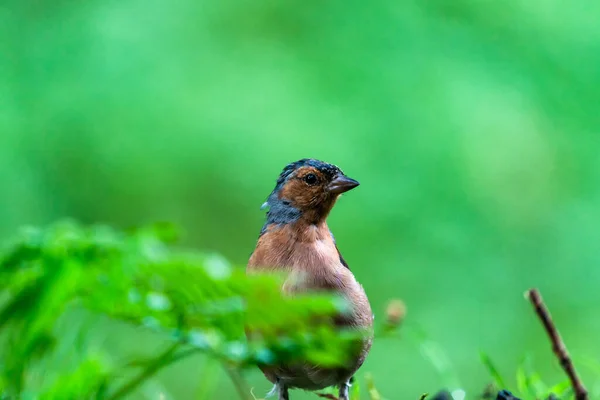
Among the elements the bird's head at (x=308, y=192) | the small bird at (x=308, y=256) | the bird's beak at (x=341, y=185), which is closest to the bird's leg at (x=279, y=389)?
the small bird at (x=308, y=256)

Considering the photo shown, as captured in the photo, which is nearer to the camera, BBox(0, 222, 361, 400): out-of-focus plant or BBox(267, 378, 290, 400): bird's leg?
BBox(0, 222, 361, 400): out-of-focus plant

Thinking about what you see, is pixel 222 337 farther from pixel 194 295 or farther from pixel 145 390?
pixel 145 390

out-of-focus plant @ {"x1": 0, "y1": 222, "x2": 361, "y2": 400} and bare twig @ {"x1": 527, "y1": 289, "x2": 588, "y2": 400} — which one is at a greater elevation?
bare twig @ {"x1": 527, "y1": 289, "x2": 588, "y2": 400}

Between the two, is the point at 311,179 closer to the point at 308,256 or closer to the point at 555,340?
the point at 308,256

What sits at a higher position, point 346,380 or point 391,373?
point 346,380

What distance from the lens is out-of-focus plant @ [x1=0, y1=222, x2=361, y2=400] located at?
2.49 feet

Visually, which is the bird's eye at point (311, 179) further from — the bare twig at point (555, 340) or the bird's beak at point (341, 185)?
the bare twig at point (555, 340)

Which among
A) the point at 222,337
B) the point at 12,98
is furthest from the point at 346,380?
the point at 12,98

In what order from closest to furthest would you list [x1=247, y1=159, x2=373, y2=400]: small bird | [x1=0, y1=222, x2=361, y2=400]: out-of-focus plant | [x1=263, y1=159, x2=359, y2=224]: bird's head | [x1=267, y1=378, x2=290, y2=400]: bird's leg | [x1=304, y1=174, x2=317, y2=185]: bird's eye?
[x1=0, y1=222, x2=361, y2=400]: out-of-focus plant < [x1=247, y1=159, x2=373, y2=400]: small bird < [x1=267, y1=378, x2=290, y2=400]: bird's leg < [x1=263, y1=159, x2=359, y2=224]: bird's head < [x1=304, y1=174, x2=317, y2=185]: bird's eye

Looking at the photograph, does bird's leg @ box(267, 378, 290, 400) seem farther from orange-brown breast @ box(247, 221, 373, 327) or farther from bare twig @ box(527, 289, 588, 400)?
bare twig @ box(527, 289, 588, 400)

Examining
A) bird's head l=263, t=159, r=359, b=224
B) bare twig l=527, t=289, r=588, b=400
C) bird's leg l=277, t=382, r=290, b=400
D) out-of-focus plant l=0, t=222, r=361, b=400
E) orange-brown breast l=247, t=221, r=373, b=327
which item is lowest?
bird's leg l=277, t=382, r=290, b=400

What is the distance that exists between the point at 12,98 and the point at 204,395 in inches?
142

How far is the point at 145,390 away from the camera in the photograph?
1.95 meters

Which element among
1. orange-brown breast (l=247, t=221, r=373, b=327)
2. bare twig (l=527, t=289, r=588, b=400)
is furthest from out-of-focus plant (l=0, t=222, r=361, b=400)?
orange-brown breast (l=247, t=221, r=373, b=327)
